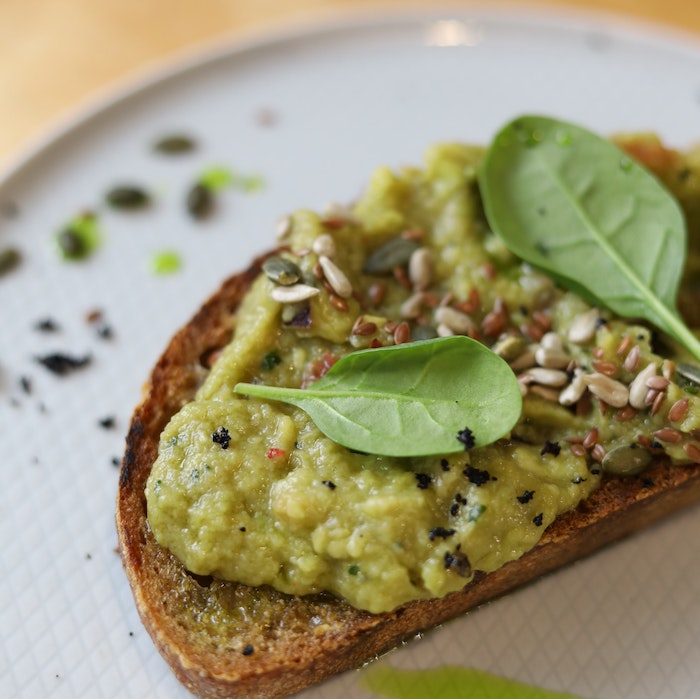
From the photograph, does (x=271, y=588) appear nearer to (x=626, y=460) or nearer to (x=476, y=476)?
(x=476, y=476)

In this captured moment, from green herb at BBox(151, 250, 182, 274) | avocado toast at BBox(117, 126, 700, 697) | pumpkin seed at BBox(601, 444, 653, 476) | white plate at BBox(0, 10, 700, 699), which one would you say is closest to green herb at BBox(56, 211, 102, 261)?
white plate at BBox(0, 10, 700, 699)

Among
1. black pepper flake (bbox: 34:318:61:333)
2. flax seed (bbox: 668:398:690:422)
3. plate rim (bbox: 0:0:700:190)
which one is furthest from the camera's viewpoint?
plate rim (bbox: 0:0:700:190)

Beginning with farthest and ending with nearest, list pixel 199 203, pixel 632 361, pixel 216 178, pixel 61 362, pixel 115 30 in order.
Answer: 1. pixel 115 30
2. pixel 216 178
3. pixel 199 203
4. pixel 61 362
5. pixel 632 361

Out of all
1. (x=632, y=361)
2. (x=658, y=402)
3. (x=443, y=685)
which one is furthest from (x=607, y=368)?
(x=443, y=685)

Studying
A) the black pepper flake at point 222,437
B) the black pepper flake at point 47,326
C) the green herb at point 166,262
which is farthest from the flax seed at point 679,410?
the black pepper flake at point 47,326

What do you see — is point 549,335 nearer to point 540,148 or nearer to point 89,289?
point 540,148

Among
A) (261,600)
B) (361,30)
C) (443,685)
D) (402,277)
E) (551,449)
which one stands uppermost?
(361,30)

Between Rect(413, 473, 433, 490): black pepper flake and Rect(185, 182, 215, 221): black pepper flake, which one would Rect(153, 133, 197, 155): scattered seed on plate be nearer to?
Rect(185, 182, 215, 221): black pepper flake
